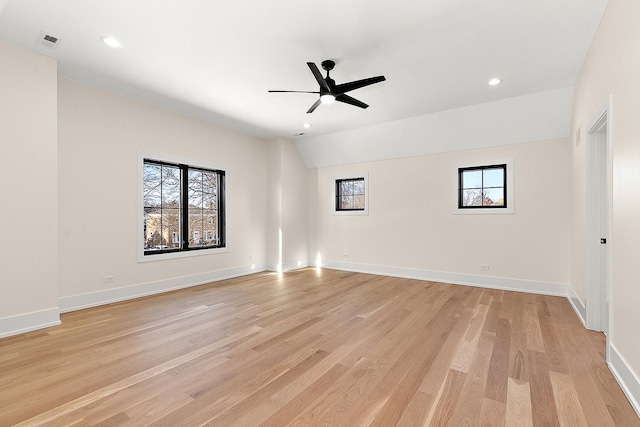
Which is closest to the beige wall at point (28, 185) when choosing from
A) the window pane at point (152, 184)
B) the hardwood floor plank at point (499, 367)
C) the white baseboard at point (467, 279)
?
the window pane at point (152, 184)

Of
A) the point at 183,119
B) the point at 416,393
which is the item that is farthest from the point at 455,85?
the point at 183,119

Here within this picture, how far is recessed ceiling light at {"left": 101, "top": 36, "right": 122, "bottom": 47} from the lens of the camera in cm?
290

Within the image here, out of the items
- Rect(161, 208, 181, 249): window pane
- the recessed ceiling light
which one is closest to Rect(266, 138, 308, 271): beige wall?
Rect(161, 208, 181, 249): window pane

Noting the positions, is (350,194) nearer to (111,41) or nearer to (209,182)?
(209,182)

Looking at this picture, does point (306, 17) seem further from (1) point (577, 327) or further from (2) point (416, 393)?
(1) point (577, 327)

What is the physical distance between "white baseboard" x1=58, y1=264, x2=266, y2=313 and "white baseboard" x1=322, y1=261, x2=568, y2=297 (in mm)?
2640

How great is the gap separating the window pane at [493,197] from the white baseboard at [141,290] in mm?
4860

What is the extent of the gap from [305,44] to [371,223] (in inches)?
163

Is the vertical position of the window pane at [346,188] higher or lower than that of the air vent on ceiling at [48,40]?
lower

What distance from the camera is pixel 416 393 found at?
79.3 inches

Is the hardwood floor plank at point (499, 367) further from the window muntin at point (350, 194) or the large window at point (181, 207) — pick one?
the large window at point (181, 207)

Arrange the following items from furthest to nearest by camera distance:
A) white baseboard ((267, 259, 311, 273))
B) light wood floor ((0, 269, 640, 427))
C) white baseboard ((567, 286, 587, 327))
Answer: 1. white baseboard ((267, 259, 311, 273))
2. white baseboard ((567, 286, 587, 327))
3. light wood floor ((0, 269, 640, 427))

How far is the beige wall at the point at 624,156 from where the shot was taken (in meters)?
1.90

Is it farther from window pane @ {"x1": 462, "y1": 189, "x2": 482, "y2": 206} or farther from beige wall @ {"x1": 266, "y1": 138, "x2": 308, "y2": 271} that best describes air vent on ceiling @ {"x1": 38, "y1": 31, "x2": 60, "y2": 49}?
window pane @ {"x1": 462, "y1": 189, "x2": 482, "y2": 206}
